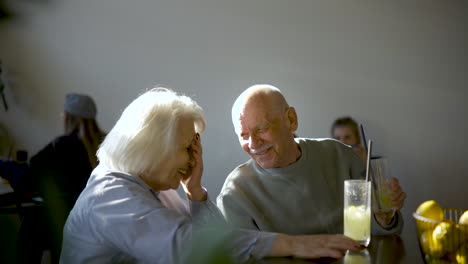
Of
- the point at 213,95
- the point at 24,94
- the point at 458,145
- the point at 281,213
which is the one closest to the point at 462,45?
the point at 458,145

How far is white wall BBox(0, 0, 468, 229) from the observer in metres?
3.72

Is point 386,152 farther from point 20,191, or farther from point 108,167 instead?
point 108,167

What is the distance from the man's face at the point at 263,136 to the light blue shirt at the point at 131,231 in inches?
20.9

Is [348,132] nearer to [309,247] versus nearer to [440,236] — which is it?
[309,247]

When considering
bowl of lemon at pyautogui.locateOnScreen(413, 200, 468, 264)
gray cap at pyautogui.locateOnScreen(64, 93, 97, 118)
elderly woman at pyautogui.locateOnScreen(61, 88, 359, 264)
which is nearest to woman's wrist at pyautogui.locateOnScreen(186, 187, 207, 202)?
elderly woman at pyautogui.locateOnScreen(61, 88, 359, 264)

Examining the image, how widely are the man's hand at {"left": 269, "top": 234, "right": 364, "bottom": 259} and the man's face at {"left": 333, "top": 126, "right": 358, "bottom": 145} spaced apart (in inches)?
97.7

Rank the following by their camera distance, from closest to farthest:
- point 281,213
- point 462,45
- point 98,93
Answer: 1. point 281,213
2. point 462,45
3. point 98,93

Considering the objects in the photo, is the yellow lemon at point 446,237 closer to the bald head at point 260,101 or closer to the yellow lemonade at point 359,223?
the yellow lemonade at point 359,223

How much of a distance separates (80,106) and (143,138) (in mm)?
2267

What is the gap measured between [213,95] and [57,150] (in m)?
1.44

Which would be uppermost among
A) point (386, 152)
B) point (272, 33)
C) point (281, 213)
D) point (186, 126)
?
point (272, 33)

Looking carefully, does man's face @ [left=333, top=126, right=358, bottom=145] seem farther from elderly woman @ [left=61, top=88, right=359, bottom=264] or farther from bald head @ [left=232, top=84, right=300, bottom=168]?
elderly woman @ [left=61, top=88, right=359, bottom=264]

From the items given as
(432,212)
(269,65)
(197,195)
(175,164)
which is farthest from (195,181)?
(269,65)

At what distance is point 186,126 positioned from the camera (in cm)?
142
